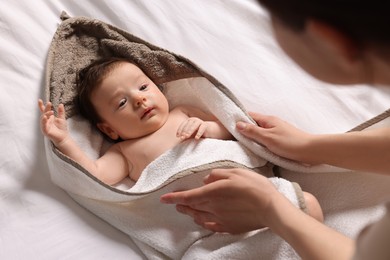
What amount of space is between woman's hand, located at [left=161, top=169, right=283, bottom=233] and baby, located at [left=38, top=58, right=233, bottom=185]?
20 cm

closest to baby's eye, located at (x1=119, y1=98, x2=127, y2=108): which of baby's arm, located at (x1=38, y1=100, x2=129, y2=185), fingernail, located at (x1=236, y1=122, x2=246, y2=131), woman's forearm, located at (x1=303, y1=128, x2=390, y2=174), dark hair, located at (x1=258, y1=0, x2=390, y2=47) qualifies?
baby's arm, located at (x1=38, y1=100, x2=129, y2=185)

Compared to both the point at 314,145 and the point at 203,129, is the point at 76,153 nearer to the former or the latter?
the point at 203,129

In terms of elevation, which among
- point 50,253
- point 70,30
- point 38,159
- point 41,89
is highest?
point 70,30

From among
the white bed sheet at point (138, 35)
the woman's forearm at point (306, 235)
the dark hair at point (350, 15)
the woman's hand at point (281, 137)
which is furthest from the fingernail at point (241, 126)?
the dark hair at point (350, 15)

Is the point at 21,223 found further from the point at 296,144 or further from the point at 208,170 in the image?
the point at 296,144

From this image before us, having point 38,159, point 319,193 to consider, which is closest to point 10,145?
point 38,159

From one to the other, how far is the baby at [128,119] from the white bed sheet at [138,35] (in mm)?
98

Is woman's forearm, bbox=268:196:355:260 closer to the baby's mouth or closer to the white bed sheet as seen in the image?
the white bed sheet

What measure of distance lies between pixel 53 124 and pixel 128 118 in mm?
166

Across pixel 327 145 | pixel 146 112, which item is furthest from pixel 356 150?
pixel 146 112

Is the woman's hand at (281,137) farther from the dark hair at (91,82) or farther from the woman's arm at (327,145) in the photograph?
the dark hair at (91,82)

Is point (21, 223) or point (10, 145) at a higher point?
point (10, 145)

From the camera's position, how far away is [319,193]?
1.09 metres

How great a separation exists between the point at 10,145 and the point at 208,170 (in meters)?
0.44
